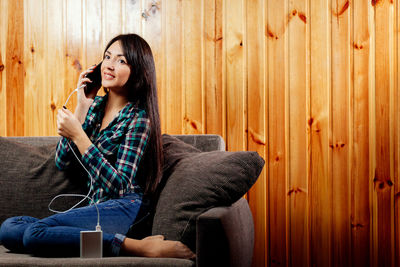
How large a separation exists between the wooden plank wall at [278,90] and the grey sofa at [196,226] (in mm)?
399

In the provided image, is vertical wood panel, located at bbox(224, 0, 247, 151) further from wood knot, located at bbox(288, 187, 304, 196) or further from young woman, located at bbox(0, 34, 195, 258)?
young woman, located at bbox(0, 34, 195, 258)

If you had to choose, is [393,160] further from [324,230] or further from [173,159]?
[173,159]

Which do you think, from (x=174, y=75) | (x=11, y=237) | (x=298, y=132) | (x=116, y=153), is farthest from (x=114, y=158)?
(x=298, y=132)

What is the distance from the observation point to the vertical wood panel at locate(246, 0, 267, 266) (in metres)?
2.25

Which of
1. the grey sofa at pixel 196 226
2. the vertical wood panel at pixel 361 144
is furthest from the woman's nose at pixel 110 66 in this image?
the vertical wood panel at pixel 361 144

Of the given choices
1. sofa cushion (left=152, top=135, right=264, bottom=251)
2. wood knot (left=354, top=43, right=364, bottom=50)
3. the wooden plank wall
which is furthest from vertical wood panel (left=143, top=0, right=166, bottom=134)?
wood knot (left=354, top=43, right=364, bottom=50)

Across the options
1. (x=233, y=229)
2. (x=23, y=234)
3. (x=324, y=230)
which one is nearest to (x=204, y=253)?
(x=233, y=229)

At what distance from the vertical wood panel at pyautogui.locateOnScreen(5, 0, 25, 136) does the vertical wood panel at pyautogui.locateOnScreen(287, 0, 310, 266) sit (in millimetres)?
1547

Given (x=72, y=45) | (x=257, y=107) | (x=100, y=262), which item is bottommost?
A: (x=100, y=262)

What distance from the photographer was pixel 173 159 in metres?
1.72

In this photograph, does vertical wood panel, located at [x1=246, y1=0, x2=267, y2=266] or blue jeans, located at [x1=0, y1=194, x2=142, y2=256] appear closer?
blue jeans, located at [x1=0, y1=194, x2=142, y2=256]

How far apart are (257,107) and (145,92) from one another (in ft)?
2.36

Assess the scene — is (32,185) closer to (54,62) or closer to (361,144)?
(54,62)

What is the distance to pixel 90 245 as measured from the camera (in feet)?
4.26
